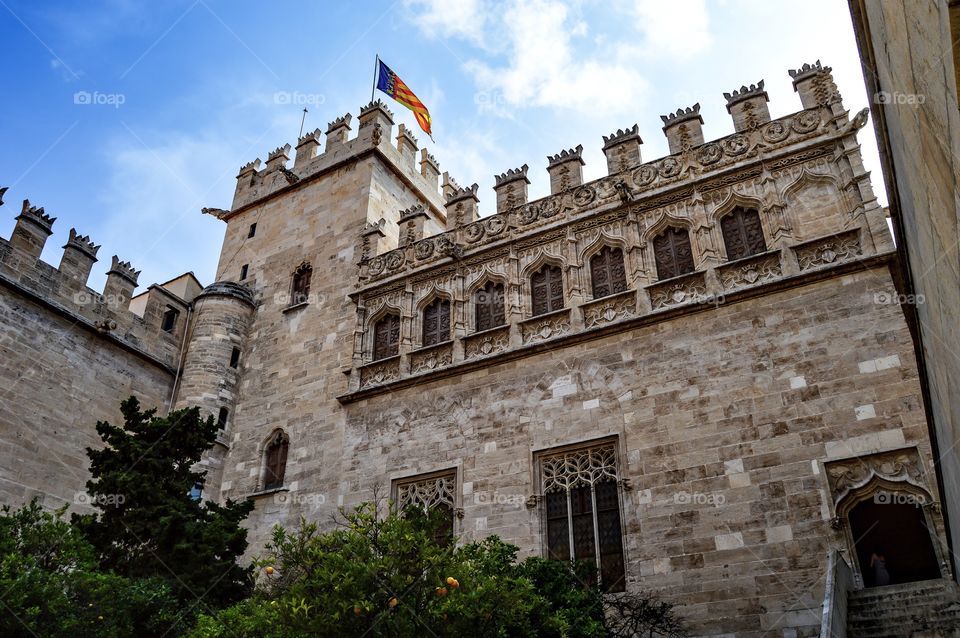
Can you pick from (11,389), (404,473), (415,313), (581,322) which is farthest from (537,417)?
(11,389)

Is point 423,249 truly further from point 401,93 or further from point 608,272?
point 401,93

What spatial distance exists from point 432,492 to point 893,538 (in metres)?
7.13

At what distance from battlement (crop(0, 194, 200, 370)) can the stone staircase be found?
14.5 meters

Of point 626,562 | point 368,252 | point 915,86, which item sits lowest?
point 626,562

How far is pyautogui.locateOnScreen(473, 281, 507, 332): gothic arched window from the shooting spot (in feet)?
48.8

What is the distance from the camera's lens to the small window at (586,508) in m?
11.5

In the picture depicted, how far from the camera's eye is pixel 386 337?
16203 millimetres

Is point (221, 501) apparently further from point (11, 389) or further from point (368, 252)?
point (368, 252)

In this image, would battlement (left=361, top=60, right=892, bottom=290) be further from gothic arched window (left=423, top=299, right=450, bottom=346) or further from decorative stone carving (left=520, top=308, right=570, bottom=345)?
decorative stone carving (left=520, top=308, right=570, bottom=345)

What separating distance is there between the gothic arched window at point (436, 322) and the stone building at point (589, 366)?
2.5 inches

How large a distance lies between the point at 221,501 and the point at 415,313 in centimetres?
560

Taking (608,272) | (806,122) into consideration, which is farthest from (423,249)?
(806,122)

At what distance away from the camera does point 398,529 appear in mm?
7617

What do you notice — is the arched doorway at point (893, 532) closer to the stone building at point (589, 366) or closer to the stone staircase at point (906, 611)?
the stone building at point (589, 366)
